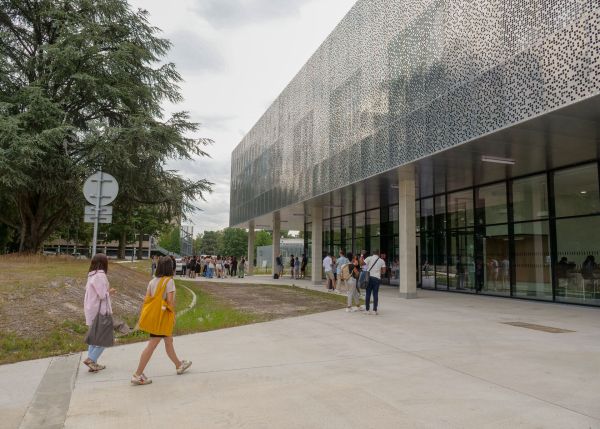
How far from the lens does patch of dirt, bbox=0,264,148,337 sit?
8.36 meters

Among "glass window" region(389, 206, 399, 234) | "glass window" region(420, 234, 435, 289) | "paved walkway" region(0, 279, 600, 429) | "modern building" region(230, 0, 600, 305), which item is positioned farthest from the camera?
"glass window" region(389, 206, 399, 234)

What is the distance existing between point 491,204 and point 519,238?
2103mm

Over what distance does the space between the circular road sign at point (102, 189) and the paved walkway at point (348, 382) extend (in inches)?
118

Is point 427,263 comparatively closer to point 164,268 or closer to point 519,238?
point 519,238

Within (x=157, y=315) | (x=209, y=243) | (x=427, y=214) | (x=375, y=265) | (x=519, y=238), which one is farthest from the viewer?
(x=209, y=243)

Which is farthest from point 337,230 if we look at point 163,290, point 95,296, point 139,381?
point 139,381

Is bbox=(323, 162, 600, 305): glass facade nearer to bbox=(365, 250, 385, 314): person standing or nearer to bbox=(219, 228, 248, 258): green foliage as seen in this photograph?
bbox=(365, 250, 385, 314): person standing

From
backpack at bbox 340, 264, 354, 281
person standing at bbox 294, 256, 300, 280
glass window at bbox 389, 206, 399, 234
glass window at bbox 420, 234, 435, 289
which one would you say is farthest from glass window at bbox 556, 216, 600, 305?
person standing at bbox 294, 256, 300, 280

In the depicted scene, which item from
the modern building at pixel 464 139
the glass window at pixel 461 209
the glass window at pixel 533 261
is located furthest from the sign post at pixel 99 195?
the glass window at pixel 461 209

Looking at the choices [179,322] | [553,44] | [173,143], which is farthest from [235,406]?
[173,143]

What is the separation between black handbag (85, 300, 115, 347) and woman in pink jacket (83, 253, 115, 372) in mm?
72

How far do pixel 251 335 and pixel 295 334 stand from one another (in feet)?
2.96

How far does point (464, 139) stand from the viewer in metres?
12.0

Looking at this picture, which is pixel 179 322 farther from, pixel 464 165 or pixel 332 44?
pixel 332 44
